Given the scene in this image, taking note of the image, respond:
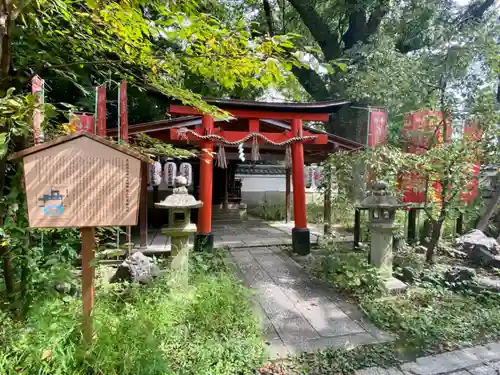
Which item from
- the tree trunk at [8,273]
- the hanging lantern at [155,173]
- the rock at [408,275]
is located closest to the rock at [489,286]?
the rock at [408,275]

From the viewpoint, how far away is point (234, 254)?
634 centimetres

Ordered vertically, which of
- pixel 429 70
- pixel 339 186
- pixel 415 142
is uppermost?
pixel 429 70

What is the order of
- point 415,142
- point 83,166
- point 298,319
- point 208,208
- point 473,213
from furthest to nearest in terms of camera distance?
1. point 473,213
2. point 415,142
3. point 208,208
4. point 298,319
5. point 83,166

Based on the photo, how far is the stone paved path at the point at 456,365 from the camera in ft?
9.25

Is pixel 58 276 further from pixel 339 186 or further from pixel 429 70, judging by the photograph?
pixel 429 70

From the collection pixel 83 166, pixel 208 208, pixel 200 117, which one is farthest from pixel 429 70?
pixel 83 166

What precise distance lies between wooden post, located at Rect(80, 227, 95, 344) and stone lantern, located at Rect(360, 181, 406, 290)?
166 inches

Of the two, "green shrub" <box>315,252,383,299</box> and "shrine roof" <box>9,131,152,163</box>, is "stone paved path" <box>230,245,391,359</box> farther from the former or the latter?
"shrine roof" <box>9,131,152,163</box>

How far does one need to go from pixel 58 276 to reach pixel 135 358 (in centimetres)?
112

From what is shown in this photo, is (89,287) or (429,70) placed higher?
(429,70)

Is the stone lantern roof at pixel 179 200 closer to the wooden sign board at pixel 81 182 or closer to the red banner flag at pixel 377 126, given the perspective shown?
the wooden sign board at pixel 81 182

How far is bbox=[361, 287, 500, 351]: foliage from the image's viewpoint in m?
3.36

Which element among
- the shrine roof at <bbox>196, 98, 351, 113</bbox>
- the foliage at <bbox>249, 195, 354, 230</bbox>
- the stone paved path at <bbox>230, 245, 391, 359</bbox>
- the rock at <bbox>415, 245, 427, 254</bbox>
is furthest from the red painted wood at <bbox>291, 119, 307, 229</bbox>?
the foliage at <bbox>249, 195, 354, 230</bbox>

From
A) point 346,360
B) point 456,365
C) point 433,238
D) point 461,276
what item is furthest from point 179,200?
point 433,238
